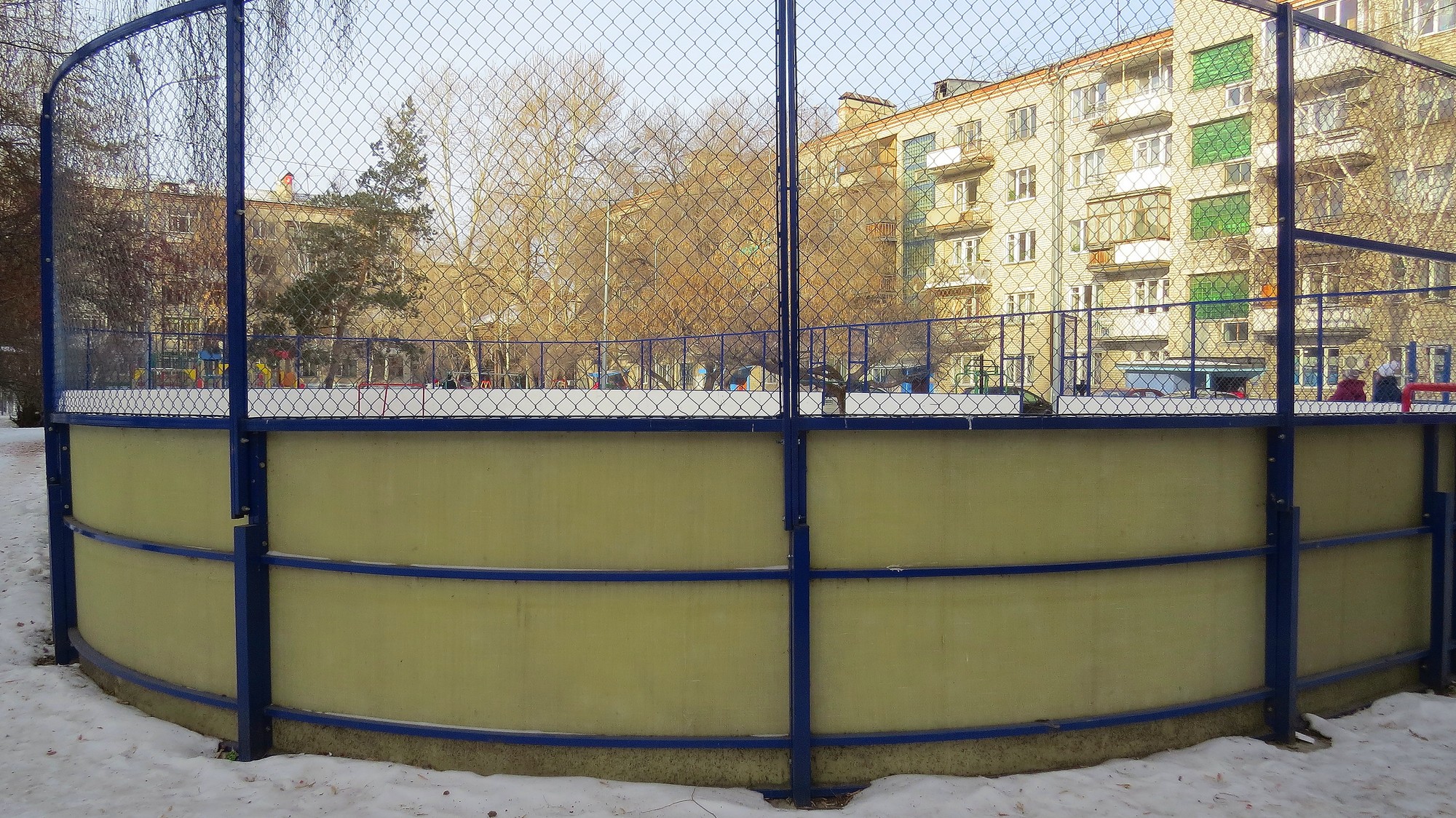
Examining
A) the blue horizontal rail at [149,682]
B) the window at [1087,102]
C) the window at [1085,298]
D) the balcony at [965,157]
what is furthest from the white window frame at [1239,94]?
the blue horizontal rail at [149,682]

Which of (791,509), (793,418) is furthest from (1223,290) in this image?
(791,509)

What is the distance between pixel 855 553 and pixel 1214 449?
68.4 inches

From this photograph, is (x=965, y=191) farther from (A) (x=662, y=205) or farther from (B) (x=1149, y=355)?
(B) (x=1149, y=355)

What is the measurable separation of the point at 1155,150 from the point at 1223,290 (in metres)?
1.57

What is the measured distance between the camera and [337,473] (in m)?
3.67

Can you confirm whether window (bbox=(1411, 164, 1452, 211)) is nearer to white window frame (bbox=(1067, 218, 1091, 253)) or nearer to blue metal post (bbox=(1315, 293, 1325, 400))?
blue metal post (bbox=(1315, 293, 1325, 400))

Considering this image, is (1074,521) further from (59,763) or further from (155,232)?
(155,232)

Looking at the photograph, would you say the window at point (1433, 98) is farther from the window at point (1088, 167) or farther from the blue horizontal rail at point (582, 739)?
the blue horizontal rail at point (582, 739)

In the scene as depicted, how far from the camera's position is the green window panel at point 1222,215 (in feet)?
13.9

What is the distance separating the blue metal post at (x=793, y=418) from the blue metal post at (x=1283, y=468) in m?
2.17

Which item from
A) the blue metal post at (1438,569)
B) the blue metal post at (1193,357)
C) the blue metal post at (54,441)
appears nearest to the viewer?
the blue metal post at (1438,569)

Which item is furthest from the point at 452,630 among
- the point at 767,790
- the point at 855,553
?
the point at 855,553

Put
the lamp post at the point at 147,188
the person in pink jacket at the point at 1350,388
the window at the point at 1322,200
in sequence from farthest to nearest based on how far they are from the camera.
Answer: the person in pink jacket at the point at 1350,388 → the lamp post at the point at 147,188 → the window at the point at 1322,200

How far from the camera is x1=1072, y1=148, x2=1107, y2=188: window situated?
387 centimetres
